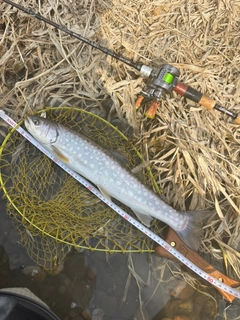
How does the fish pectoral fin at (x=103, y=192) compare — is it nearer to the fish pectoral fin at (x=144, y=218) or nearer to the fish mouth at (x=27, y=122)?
the fish pectoral fin at (x=144, y=218)

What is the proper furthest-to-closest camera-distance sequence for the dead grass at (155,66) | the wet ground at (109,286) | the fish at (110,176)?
the dead grass at (155,66) → the wet ground at (109,286) → the fish at (110,176)

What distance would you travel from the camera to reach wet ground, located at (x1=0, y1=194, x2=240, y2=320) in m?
2.64

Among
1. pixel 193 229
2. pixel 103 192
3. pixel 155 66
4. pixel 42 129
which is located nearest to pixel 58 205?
pixel 103 192

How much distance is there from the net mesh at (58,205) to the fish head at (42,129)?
19cm

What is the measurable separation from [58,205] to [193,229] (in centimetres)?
104

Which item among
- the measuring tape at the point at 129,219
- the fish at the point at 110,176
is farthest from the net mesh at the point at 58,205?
the fish at the point at 110,176

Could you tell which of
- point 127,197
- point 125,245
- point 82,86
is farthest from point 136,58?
point 125,245

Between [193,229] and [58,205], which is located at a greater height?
[193,229]

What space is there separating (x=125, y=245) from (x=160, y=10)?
207 cm

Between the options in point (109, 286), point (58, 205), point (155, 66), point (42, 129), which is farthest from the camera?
point (155, 66)

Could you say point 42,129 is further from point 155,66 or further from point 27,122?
point 155,66

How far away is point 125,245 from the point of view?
275 centimetres

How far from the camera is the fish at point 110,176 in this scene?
2492 millimetres

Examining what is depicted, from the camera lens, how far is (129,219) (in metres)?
2.61
